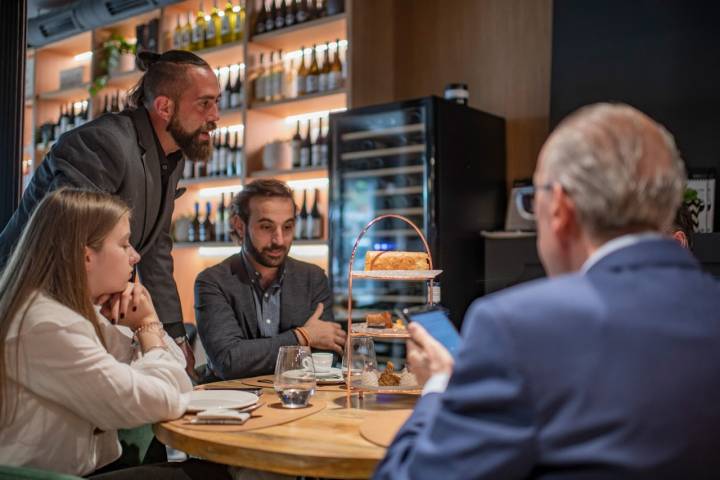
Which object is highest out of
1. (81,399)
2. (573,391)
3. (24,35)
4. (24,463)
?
(24,35)

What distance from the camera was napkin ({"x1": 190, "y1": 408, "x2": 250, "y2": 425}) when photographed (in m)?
1.74

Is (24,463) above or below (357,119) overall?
below

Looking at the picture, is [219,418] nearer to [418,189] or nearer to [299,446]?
[299,446]

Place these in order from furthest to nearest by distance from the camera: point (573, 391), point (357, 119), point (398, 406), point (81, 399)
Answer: point (357, 119), point (398, 406), point (81, 399), point (573, 391)

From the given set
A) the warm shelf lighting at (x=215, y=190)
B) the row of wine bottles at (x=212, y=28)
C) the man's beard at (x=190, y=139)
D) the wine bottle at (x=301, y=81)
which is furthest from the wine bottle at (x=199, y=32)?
the man's beard at (x=190, y=139)

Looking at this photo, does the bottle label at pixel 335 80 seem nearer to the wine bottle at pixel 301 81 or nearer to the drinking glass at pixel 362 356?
the wine bottle at pixel 301 81

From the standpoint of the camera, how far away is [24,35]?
351cm

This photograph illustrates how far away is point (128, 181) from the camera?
2.77 m

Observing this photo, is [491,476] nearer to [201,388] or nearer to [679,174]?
[679,174]

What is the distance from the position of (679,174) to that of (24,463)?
1.47 m

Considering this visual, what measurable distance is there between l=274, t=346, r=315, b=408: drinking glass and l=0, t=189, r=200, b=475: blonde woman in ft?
0.79

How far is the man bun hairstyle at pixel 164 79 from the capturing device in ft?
9.71

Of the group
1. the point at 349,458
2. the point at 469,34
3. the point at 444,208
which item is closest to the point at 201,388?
the point at 349,458

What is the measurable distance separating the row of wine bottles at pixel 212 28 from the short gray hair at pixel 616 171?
502cm
